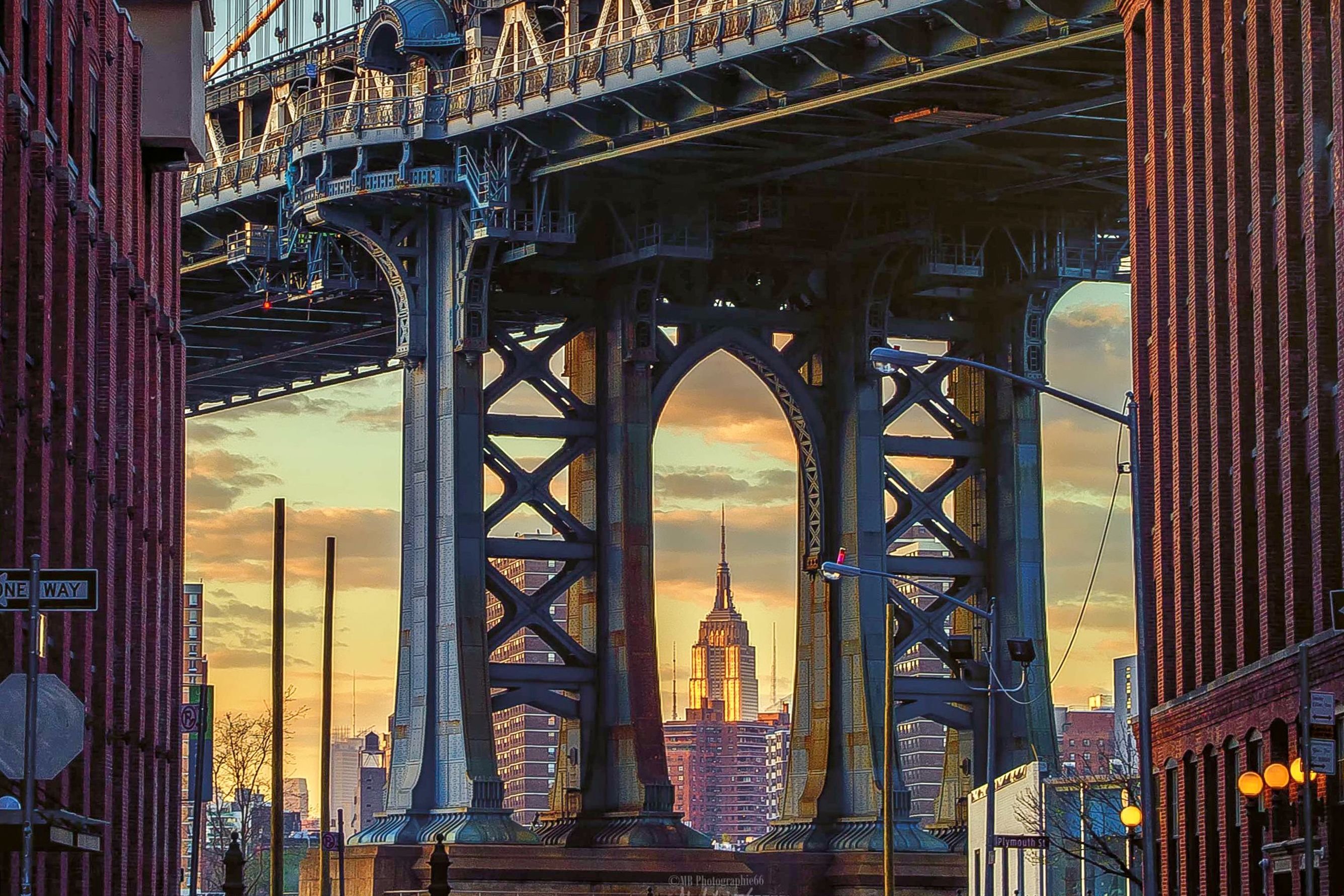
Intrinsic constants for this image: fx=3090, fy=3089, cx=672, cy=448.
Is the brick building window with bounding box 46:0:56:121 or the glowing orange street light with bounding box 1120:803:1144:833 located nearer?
the glowing orange street light with bounding box 1120:803:1144:833

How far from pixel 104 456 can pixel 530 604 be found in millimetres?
35782

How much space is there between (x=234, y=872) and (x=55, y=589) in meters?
23.1

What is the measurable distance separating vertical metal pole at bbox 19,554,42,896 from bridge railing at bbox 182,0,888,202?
4171 centimetres

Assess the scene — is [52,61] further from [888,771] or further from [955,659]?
[888,771]

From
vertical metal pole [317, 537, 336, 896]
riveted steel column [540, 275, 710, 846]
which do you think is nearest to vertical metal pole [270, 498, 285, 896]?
vertical metal pole [317, 537, 336, 896]

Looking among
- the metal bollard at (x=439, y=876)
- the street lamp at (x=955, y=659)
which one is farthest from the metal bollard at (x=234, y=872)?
the street lamp at (x=955, y=659)

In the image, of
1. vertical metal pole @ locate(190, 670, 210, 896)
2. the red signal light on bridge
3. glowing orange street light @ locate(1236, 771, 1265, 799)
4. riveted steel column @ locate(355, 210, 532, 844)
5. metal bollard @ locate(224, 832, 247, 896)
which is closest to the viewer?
glowing orange street light @ locate(1236, 771, 1265, 799)

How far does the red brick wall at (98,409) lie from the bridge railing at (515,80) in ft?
39.8

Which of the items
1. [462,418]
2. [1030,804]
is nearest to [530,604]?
[462,418]

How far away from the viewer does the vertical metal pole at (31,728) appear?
2883 centimetres

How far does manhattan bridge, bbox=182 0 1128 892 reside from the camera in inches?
3179

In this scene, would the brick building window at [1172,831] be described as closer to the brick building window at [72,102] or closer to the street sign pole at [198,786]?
the brick building window at [72,102]

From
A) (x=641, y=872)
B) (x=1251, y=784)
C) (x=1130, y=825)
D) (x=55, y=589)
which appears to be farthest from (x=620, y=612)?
(x=55, y=589)

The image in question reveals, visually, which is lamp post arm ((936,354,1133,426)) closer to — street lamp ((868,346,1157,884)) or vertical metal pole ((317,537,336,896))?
street lamp ((868,346,1157,884))
